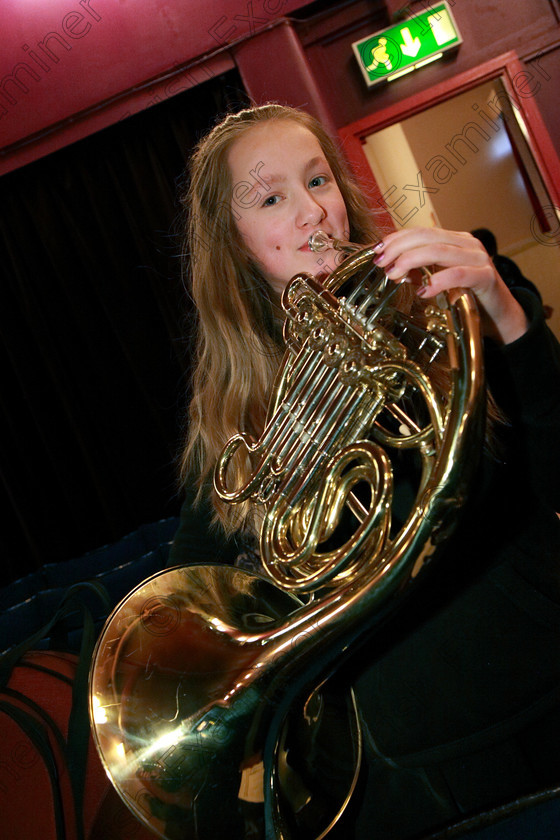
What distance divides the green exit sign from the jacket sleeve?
214cm

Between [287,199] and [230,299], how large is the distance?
28 centimetres

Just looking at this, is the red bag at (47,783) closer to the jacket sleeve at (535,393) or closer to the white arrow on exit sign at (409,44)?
the jacket sleeve at (535,393)

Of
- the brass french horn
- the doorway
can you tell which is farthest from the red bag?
the doorway

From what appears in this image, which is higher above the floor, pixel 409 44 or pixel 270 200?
pixel 409 44

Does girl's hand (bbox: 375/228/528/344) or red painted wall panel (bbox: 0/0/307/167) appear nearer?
girl's hand (bbox: 375/228/528/344)

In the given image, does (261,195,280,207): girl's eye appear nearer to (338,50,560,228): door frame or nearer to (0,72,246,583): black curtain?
(338,50,560,228): door frame

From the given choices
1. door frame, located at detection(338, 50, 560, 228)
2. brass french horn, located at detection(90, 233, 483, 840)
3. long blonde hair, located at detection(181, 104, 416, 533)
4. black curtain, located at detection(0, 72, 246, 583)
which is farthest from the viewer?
black curtain, located at detection(0, 72, 246, 583)

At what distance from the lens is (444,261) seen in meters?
0.71

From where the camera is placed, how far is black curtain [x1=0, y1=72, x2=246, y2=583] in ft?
8.75

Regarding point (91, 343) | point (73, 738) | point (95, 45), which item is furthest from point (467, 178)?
point (73, 738)

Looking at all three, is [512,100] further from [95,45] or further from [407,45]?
[95,45]

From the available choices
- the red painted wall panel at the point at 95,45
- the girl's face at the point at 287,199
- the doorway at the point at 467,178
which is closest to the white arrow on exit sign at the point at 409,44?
the red painted wall panel at the point at 95,45

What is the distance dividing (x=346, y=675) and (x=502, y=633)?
0.21 meters

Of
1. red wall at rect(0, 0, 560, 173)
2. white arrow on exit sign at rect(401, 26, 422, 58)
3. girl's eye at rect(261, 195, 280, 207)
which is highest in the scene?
red wall at rect(0, 0, 560, 173)
